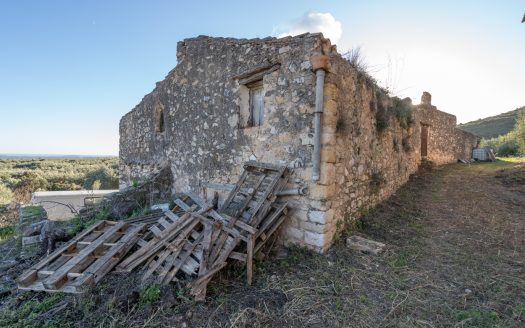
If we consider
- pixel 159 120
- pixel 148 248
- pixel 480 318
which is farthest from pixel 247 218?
pixel 159 120

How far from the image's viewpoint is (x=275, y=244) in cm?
467

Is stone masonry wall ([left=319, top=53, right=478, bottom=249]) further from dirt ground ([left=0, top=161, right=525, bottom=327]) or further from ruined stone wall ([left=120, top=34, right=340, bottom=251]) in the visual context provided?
dirt ground ([left=0, top=161, right=525, bottom=327])

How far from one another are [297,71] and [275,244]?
2.97m

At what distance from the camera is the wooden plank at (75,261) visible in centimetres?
350

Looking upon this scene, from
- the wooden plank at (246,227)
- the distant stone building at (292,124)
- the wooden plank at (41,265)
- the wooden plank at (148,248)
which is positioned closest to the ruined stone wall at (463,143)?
the distant stone building at (292,124)

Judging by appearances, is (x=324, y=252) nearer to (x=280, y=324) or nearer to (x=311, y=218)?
(x=311, y=218)

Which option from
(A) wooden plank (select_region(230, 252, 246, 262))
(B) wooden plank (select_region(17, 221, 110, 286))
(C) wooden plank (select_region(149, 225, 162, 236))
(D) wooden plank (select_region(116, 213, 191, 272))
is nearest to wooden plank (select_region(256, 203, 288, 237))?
(A) wooden plank (select_region(230, 252, 246, 262))

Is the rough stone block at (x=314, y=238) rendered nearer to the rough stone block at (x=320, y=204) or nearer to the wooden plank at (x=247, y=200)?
the rough stone block at (x=320, y=204)

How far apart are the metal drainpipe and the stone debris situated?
128 cm

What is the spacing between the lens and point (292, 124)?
4598 mm

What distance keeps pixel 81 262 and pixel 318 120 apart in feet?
13.4

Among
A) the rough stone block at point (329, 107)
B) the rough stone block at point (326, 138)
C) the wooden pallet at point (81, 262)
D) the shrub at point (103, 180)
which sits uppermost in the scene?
the rough stone block at point (329, 107)

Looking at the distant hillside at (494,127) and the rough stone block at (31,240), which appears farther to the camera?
the distant hillside at (494,127)

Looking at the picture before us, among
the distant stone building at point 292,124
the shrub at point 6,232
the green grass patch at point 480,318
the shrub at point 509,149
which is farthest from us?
the shrub at point 509,149
